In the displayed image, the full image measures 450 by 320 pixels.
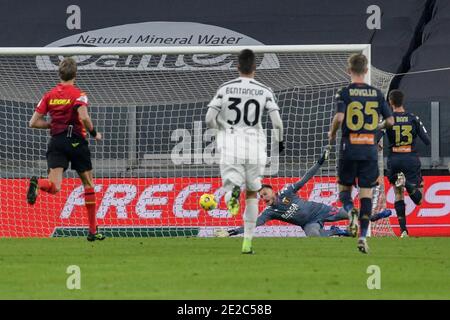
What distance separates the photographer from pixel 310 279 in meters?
10.2

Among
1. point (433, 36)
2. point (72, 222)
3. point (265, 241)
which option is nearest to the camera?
point (265, 241)

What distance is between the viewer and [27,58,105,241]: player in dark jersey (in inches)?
550

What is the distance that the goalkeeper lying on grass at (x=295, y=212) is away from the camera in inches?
658

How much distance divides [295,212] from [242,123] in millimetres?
4683

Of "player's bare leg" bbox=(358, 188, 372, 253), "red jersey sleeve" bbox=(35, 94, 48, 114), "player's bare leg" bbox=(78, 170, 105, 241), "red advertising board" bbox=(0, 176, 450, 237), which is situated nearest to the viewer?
"player's bare leg" bbox=(358, 188, 372, 253)

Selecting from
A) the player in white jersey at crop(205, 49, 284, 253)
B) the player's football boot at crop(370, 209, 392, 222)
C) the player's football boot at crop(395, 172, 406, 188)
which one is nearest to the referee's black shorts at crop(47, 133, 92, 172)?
the player in white jersey at crop(205, 49, 284, 253)

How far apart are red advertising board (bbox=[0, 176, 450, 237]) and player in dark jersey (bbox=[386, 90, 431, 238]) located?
1278 millimetres

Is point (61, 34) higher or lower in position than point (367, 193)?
higher

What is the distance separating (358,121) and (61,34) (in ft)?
32.0

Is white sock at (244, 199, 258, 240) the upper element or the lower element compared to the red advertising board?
lower

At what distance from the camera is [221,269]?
10875 mm

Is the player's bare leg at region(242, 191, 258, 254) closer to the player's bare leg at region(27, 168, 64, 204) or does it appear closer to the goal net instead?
the player's bare leg at region(27, 168, 64, 204)

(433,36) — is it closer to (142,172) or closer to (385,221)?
(385,221)

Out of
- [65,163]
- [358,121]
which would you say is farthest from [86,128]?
[358,121]
